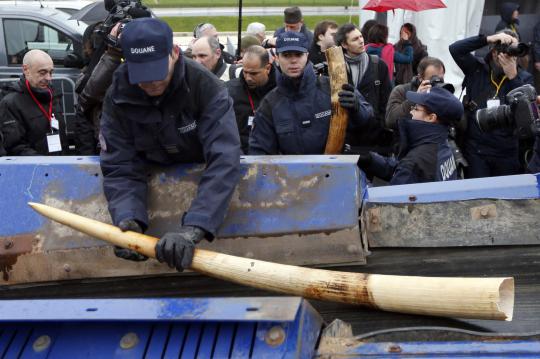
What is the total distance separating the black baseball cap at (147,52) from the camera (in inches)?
125

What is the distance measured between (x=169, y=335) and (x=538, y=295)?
60.3 inches

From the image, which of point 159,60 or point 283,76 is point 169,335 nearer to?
point 159,60

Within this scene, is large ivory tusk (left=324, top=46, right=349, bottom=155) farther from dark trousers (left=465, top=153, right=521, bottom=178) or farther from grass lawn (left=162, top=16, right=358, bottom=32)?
grass lawn (left=162, top=16, right=358, bottom=32)

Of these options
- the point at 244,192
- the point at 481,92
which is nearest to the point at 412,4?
the point at 481,92

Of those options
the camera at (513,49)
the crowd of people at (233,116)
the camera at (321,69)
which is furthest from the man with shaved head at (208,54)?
the camera at (513,49)

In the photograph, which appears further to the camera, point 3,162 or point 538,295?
point 3,162

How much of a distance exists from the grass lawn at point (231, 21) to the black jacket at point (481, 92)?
16.2 meters

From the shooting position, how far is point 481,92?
5449 mm

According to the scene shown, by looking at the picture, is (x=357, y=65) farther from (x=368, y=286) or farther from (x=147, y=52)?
(x=368, y=286)

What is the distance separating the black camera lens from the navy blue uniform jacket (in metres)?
A: 0.71

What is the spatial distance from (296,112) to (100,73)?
147cm

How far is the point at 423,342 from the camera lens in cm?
263

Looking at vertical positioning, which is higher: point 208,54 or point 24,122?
point 208,54

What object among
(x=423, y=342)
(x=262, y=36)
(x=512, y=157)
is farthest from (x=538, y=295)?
(x=262, y=36)
